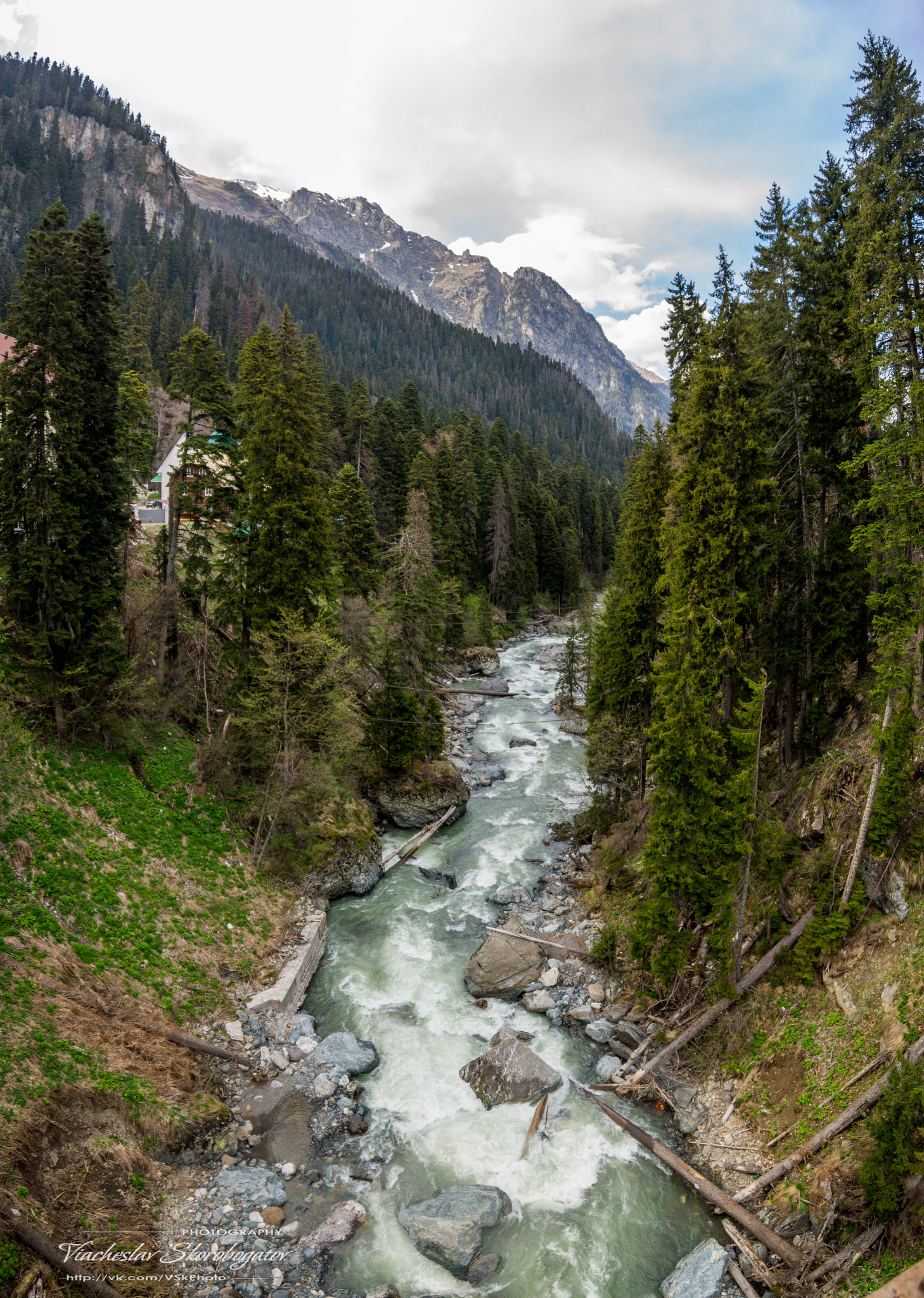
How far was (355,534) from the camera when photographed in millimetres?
37375

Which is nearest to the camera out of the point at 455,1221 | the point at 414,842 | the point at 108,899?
the point at 455,1221

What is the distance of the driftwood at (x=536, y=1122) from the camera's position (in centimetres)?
1278

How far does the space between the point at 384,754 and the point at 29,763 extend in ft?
47.3

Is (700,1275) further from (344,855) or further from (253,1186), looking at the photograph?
(344,855)

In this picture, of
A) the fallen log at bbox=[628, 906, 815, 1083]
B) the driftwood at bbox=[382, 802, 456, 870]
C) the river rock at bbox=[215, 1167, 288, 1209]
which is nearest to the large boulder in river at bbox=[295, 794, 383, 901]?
the driftwood at bbox=[382, 802, 456, 870]

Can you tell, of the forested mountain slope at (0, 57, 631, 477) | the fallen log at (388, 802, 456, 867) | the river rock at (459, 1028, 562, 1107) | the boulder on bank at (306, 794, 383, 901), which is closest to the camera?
the river rock at (459, 1028, 562, 1107)

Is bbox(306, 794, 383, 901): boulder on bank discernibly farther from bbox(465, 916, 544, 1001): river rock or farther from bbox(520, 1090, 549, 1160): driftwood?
bbox(520, 1090, 549, 1160): driftwood

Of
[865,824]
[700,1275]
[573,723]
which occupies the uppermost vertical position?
[865,824]

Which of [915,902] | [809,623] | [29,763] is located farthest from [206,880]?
[809,623]

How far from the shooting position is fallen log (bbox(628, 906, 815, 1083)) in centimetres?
1409

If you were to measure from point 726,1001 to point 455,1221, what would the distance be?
277 inches

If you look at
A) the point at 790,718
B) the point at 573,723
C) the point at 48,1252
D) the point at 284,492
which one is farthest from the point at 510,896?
the point at 573,723

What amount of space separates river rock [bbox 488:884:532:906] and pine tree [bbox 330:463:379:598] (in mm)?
19116

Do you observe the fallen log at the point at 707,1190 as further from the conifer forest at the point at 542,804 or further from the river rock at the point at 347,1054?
the river rock at the point at 347,1054
